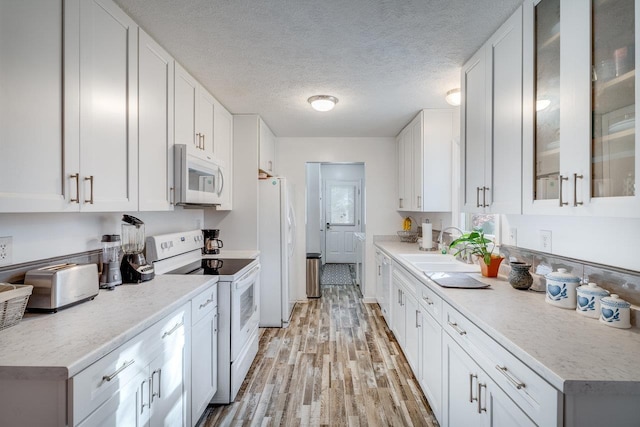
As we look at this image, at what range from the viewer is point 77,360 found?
0.93 m

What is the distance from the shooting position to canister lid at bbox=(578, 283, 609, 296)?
1254 mm

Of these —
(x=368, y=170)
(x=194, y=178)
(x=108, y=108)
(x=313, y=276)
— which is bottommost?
(x=313, y=276)

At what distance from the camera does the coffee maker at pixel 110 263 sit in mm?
1724

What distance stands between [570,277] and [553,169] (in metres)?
0.48

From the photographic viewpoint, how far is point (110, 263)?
1748 millimetres

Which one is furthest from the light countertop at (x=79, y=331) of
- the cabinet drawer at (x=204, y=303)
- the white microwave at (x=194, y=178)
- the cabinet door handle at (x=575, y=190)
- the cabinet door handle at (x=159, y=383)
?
the cabinet door handle at (x=575, y=190)

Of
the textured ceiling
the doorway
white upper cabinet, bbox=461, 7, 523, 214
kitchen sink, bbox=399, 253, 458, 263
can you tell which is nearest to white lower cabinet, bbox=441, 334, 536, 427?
white upper cabinet, bbox=461, 7, 523, 214

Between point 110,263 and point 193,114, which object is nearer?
point 110,263

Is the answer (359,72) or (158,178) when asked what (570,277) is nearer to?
(359,72)

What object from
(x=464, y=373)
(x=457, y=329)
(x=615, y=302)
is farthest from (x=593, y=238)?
(x=464, y=373)

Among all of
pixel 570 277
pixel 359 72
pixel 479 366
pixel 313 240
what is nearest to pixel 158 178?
pixel 359 72

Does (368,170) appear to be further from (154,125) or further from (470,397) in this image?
(470,397)

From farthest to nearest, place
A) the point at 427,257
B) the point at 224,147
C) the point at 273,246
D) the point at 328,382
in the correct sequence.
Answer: the point at 273,246, the point at 224,147, the point at 427,257, the point at 328,382

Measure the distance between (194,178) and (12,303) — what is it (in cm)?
133
